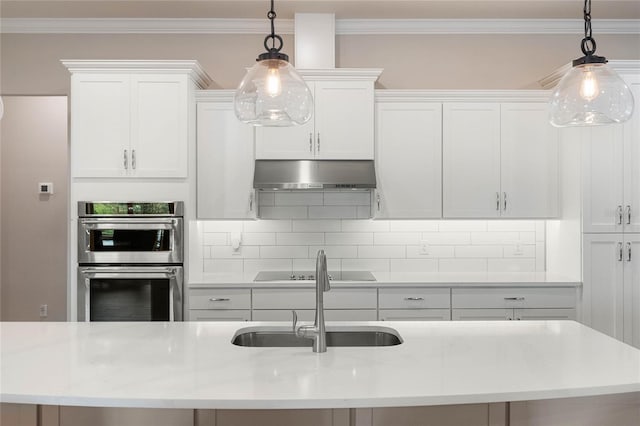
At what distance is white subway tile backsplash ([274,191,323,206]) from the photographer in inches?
168

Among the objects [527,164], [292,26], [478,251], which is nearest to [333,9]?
[292,26]

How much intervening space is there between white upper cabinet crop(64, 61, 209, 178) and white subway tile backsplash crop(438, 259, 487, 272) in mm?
2167

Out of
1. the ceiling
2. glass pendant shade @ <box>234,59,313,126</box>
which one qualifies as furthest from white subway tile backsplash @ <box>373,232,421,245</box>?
glass pendant shade @ <box>234,59,313,126</box>

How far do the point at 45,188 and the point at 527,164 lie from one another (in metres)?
4.57

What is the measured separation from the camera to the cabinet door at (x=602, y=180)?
12.4 ft

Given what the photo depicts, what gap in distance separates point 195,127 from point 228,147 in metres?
0.29

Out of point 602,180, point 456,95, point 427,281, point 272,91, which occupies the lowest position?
point 427,281

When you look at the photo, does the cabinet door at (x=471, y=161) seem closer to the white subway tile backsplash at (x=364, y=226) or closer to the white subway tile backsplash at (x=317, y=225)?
the white subway tile backsplash at (x=364, y=226)

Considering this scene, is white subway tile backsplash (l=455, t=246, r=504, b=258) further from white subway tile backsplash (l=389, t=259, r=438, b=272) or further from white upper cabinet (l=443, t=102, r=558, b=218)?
white upper cabinet (l=443, t=102, r=558, b=218)

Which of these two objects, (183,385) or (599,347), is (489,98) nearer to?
(599,347)

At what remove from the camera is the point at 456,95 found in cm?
407

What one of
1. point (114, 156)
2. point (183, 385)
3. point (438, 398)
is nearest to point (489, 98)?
point (114, 156)

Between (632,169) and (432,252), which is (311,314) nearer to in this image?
(432,252)

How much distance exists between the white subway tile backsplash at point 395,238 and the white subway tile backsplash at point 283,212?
615 mm
